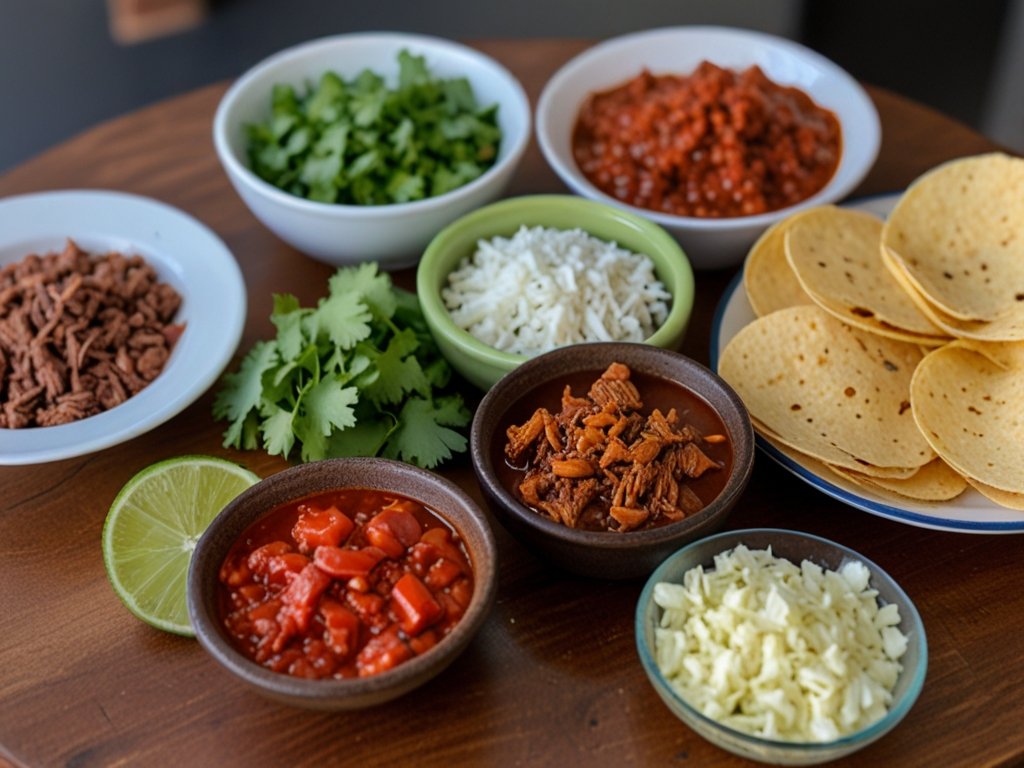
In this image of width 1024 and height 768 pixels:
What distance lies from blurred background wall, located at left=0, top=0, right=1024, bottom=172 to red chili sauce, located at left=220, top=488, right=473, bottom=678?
3985 millimetres

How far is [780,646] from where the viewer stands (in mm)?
1776

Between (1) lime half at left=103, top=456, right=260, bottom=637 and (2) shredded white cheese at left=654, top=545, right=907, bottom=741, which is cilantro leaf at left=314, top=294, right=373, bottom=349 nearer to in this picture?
(1) lime half at left=103, top=456, right=260, bottom=637

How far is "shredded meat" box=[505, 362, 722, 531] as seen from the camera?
78.7 inches

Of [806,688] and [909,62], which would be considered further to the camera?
[909,62]

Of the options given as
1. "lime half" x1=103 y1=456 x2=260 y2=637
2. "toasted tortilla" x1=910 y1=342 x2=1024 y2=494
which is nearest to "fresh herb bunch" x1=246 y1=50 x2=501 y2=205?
"lime half" x1=103 y1=456 x2=260 y2=637

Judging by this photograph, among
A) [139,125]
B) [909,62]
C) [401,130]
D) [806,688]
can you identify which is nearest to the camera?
[806,688]

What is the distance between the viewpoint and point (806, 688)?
175 cm

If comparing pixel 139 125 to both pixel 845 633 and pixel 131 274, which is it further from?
pixel 845 633

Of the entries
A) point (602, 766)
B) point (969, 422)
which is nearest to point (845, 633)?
point (602, 766)

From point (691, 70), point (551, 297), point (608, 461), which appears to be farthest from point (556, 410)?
point (691, 70)

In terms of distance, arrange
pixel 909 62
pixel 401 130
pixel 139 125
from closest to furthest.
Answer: pixel 401 130 → pixel 139 125 → pixel 909 62

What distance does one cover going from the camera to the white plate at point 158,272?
2.25 meters

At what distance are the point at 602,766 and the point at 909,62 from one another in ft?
15.4

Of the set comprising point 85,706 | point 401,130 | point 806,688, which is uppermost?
point 401,130
